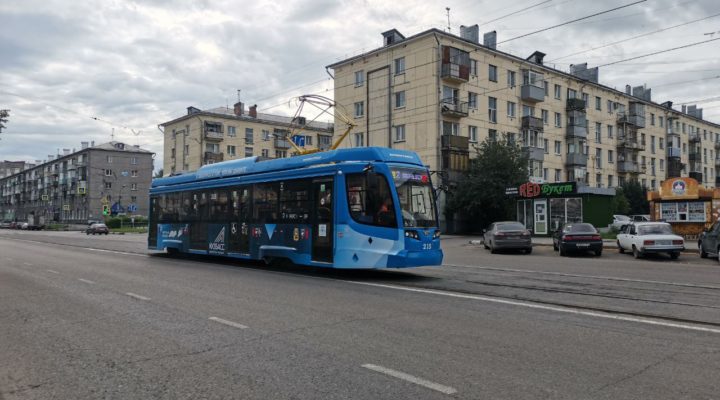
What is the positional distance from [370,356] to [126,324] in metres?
3.81

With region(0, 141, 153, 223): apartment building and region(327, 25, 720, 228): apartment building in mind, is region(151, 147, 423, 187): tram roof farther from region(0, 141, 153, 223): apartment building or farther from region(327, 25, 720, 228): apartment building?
region(0, 141, 153, 223): apartment building

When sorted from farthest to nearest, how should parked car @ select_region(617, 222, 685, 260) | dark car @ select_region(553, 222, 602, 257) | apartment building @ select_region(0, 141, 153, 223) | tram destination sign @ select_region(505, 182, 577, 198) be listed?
apartment building @ select_region(0, 141, 153, 223)
tram destination sign @ select_region(505, 182, 577, 198)
dark car @ select_region(553, 222, 602, 257)
parked car @ select_region(617, 222, 685, 260)

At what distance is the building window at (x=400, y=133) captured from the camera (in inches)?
1740

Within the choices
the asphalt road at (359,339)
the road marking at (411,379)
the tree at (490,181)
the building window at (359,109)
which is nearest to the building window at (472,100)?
the tree at (490,181)

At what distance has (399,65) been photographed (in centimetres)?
4428

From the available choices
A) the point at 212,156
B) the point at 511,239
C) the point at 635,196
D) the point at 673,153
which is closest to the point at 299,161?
the point at 511,239

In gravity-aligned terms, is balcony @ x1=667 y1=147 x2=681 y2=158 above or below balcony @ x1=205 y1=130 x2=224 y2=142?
below

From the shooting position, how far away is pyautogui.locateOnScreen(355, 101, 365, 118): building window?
46428 mm

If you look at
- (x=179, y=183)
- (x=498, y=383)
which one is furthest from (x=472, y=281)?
(x=179, y=183)

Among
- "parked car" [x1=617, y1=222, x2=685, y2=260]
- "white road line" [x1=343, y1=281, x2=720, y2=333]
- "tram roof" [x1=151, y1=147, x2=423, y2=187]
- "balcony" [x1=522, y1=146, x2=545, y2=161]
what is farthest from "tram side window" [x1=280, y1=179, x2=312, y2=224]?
"balcony" [x1=522, y1=146, x2=545, y2=161]

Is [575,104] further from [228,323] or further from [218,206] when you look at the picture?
[228,323]

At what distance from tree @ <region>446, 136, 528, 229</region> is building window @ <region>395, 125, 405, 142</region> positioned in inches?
238

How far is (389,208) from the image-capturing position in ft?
39.5

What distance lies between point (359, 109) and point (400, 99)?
14.5ft
